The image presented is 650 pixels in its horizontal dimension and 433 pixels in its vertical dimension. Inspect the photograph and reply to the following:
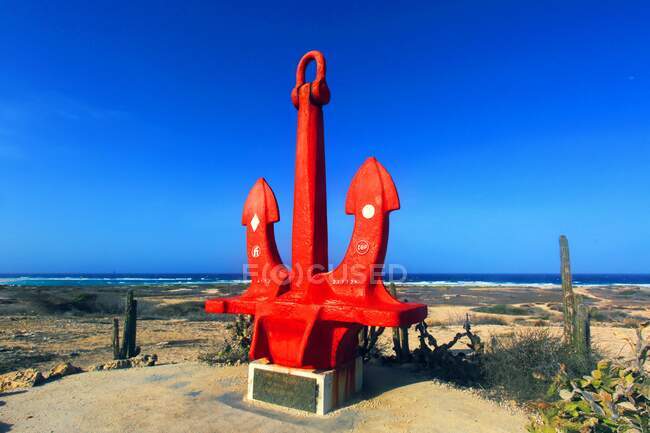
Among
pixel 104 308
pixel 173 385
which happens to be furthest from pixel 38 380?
pixel 104 308

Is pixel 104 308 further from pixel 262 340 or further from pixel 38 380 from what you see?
pixel 262 340

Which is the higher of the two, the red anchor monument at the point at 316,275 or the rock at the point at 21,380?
the red anchor monument at the point at 316,275

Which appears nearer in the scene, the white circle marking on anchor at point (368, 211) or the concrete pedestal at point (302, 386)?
the concrete pedestal at point (302, 386)

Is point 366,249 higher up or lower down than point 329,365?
higher up

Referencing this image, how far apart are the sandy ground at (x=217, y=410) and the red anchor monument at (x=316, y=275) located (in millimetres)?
627

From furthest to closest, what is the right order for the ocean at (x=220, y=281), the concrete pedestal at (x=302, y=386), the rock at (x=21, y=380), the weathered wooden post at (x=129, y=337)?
the ocean at (x=220, y=281)
the weathered wooden post at (x=129, y=337)
the rock at (x=21, y=380)
the concrete pedestal at (x=302, y=386)

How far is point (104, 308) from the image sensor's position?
72.3 feet

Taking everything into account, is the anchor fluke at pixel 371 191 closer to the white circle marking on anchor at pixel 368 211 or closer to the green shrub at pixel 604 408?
the white circle marking on anchor at pixel 368 211

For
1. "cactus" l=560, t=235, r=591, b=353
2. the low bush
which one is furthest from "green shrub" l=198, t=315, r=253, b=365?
"cactus" l=560, t=235, r=591, b=353

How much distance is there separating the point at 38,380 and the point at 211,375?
7.66ft

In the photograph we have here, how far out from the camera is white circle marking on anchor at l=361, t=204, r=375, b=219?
482cm

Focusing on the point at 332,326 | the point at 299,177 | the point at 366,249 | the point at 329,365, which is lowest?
the point at 329,365

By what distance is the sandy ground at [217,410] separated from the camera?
13.6 ft

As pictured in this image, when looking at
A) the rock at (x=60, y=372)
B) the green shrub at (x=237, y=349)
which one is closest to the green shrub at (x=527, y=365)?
the green shrub at (x=237, y=349)
